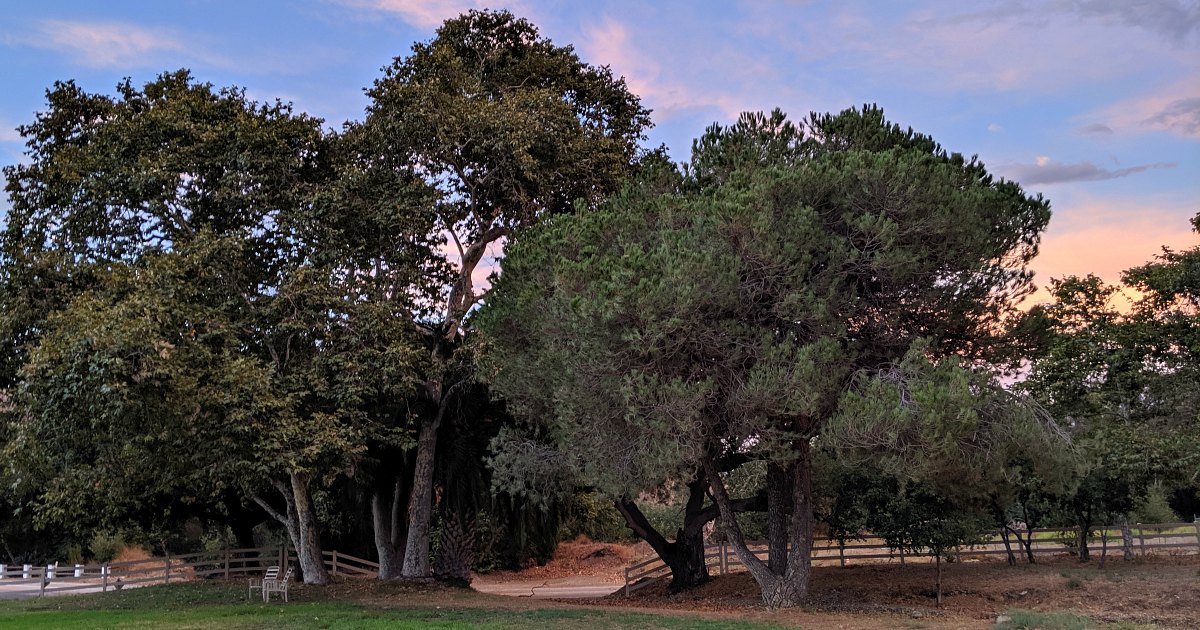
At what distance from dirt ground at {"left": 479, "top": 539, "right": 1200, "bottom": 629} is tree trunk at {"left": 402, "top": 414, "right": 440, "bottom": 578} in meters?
4.63

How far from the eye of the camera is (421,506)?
22500 mm

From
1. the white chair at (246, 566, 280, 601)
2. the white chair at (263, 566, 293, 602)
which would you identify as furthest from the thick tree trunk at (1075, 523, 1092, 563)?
the white chair at (246, 566, 280, 601)

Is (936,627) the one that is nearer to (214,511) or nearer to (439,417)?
(439,417)

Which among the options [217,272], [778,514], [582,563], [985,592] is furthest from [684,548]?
[582,563]

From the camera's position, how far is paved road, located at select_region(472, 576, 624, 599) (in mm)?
27205

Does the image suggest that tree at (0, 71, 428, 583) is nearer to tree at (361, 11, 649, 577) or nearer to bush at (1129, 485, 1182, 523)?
tree at (361, 11, 649, 577)

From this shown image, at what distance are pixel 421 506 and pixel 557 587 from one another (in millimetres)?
9579

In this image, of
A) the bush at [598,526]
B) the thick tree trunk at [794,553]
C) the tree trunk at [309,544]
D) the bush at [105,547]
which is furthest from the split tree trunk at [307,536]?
the bush at [105,547]

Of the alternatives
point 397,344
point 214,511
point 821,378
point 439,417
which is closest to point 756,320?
point 821,378

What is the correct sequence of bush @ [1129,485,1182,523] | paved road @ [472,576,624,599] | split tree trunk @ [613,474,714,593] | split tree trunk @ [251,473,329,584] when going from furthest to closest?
1. bush @ [1129,485,1182,523]
2. paved road @ [472,576,624,599]
3. split tree trunk @ [613,474,714,593]
4. split tree trunk @ [251,473,329,584]

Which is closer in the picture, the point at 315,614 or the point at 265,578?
the point at 315,614

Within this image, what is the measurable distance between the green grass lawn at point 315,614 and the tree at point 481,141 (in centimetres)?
419

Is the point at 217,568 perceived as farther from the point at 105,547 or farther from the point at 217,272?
the point at 105,547

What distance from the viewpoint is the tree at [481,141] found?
65.4 feet
